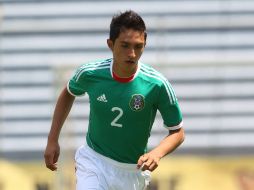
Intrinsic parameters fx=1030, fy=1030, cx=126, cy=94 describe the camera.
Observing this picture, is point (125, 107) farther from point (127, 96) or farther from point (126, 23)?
point (126, 23)

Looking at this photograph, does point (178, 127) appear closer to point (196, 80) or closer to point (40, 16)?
point (196, 80)

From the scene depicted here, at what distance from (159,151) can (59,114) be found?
724 millimetres

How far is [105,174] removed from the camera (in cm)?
532

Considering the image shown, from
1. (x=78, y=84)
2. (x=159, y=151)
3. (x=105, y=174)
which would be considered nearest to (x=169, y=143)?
(x=159, y=151)

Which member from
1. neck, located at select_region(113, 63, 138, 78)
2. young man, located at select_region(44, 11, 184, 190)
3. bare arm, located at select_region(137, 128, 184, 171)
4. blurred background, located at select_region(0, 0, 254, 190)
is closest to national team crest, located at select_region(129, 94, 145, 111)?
young man, located at select_region(44, 11, 184, 190)

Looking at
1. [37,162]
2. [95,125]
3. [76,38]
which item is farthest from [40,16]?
[95,125]

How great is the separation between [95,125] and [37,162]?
3.59 m

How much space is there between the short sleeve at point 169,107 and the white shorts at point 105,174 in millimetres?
320

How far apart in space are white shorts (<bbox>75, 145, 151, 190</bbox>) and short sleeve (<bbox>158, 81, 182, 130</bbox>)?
320 mm

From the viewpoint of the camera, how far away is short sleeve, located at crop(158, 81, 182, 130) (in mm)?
5199

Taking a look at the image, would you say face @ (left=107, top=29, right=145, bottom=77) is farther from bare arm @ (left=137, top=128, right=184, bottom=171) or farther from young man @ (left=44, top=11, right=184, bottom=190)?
bare arm @ (left=137, top=128, right=184, bottom=171)

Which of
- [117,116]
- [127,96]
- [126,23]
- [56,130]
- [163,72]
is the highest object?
[126,23]

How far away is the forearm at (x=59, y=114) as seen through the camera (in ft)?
A: 17.9

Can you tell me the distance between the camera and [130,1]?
9852mm
